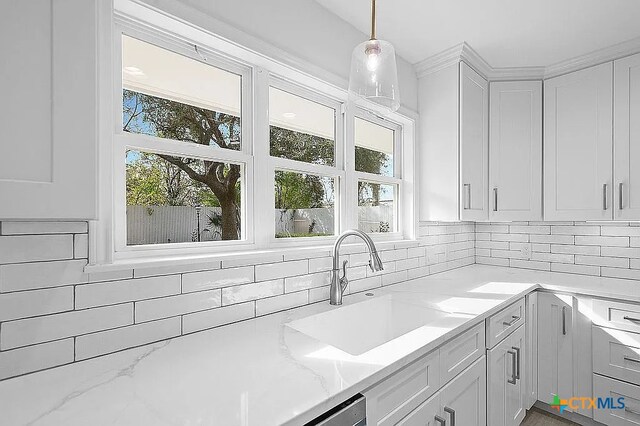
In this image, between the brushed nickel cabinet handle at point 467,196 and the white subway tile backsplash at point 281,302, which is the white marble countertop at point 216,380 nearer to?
the white subway tile backsplash at point 281,302

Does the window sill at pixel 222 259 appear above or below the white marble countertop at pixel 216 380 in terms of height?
above

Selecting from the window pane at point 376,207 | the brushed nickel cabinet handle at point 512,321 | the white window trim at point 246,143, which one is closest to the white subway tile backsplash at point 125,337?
the white window trim at point 246,143

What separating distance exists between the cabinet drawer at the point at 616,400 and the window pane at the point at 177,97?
252 centimetres

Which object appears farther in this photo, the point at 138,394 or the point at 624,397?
the point at 624,397

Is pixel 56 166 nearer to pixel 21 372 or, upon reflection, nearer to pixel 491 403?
pixel 21 372

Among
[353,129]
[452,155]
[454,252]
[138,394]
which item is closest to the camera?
[138,394]

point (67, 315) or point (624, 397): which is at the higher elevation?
point (67, 315)

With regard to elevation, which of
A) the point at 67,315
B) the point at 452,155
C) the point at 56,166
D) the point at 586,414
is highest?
the point at 452,155

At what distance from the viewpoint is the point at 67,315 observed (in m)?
1.02

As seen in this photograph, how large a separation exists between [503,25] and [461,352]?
1.87 meters

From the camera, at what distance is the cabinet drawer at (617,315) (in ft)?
6.29

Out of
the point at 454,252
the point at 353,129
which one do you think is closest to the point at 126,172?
the point at 353,129

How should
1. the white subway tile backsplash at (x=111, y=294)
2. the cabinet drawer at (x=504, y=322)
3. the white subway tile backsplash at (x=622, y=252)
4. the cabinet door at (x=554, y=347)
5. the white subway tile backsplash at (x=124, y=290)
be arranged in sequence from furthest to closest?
the white subway tile backsplash at (x=622, y=252) < the cabinet door at (x=554, y=347) < the cabinet drawer at (x=504, y=322) < the white subway tile backsplash at (x=124, y=290) < the white subway tile backsplash at (x=111, y=294)

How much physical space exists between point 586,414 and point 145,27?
10.3 feet
